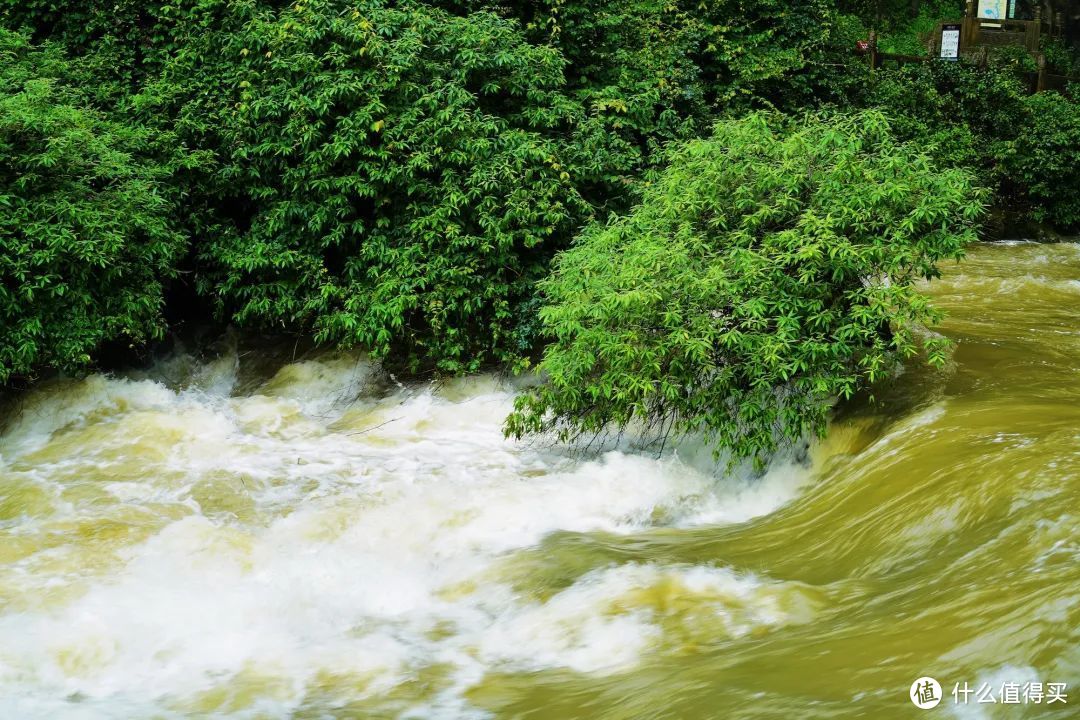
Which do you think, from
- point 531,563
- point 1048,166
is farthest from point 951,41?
point 531,563

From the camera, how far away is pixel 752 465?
721 centimetres

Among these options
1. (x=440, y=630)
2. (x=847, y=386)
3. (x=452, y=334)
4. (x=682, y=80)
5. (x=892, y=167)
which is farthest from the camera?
(x=682, y=80)

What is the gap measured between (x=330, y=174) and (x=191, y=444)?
9.95 ft

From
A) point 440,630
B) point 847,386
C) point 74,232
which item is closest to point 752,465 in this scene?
point 847,386

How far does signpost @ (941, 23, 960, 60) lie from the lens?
17828 mm

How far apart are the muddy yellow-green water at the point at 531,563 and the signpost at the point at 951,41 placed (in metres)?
10.8

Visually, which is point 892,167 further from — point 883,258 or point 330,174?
point 330,174

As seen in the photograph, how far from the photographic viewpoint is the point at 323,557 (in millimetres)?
6242

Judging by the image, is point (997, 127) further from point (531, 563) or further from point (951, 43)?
point (531, 563)

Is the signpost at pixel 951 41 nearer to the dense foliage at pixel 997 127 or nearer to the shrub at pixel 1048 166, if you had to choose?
the dense foliage at pixel 997 127

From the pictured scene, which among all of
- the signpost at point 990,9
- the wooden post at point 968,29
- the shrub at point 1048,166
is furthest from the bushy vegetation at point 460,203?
the signpost at point 990,9

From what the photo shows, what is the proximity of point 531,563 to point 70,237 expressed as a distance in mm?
5215

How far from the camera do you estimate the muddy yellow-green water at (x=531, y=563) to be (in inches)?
166

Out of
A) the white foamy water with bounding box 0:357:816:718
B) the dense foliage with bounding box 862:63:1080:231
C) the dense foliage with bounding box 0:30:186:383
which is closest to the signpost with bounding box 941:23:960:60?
the dense foliage with bounding box 862:63:1080:231
